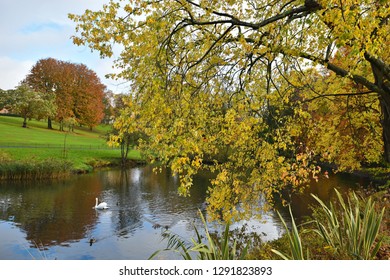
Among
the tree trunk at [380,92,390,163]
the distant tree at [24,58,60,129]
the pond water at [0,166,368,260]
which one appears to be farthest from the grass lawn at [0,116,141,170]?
the tree trunk at [380,92,390,163]

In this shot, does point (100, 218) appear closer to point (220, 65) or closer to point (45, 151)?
point (220, 65)

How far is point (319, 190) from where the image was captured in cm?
2395

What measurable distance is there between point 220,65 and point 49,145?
33.8m

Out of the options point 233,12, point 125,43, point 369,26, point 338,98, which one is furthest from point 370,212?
point 338,98

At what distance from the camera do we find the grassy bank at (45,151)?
28270mm

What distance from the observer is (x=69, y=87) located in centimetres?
4734

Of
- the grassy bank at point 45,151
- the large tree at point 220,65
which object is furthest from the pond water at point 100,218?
the large tree at point 220,65

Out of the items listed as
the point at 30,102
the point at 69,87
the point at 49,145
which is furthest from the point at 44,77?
the point at 49,145

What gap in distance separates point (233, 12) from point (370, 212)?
5.93m

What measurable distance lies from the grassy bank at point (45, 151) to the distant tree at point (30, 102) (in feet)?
10.2

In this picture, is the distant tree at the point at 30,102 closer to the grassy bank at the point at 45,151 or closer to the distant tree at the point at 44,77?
the distant tree at the point at 44,77

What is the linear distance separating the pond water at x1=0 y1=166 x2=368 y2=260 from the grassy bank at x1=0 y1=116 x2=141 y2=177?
2.47 metres

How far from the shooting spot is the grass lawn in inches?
1284

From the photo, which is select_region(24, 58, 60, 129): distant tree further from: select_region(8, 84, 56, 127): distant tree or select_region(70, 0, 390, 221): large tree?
select_region(70, 0, 390, 221): large tree
